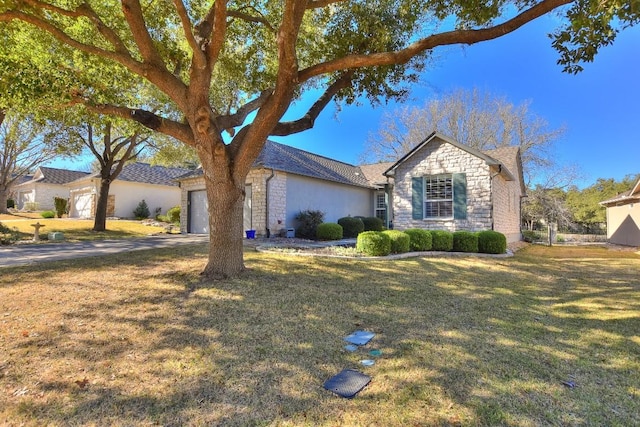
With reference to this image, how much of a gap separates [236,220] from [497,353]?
14.5 feet

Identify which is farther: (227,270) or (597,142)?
(597,142)

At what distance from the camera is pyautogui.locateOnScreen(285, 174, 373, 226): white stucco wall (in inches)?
605

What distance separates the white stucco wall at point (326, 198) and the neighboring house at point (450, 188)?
389cm

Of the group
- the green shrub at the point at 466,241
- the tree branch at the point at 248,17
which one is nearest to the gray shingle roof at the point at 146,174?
the tree branch at the point at 248,17

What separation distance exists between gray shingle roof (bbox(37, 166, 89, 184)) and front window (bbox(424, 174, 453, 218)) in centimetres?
3251

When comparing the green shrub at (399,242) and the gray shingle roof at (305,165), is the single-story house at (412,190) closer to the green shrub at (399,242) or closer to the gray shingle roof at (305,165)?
the gray shingle roof at (305,165)

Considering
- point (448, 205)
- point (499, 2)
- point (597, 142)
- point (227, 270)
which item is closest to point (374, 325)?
point (227, 270)

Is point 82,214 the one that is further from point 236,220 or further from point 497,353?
point 497,353

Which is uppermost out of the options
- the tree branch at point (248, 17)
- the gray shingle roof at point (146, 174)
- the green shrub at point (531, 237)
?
the tree branch at point (248, 17)

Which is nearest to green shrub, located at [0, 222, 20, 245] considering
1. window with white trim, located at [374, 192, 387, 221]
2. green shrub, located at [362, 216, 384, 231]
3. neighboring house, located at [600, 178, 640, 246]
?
green shrub, located at [362, 216, 384, 231]

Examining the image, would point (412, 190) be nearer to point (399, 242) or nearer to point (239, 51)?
point (399, 242)

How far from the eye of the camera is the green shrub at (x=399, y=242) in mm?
9484

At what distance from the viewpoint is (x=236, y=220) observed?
19.7 feet

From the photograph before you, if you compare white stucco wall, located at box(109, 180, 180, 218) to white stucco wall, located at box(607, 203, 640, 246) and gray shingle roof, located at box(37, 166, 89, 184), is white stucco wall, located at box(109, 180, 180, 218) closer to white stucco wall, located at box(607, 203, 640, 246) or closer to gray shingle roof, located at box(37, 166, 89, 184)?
gray shingle roof, located at box(37, 166, 89, 184)
